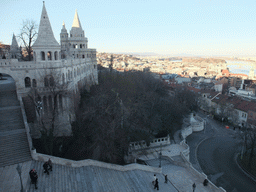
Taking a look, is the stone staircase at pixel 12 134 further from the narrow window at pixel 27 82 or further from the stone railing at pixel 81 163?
the narrow window at pixel 27 82

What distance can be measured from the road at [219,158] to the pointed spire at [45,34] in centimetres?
2075

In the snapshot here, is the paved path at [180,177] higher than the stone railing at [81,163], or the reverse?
the stone railing at [81,163]

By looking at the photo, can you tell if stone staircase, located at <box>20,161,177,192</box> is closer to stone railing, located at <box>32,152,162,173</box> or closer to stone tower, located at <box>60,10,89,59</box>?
stone railing, located at <box>32,152,162,173</box>

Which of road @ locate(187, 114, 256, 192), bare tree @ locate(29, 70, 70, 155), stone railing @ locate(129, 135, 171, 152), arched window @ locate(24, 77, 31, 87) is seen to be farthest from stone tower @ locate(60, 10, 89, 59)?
road @ locate(187, 114, 256, 192)

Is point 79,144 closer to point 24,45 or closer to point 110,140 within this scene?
point 110,140

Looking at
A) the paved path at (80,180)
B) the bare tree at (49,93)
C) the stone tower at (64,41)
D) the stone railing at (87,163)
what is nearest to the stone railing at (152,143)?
the stone railing at (87,163)

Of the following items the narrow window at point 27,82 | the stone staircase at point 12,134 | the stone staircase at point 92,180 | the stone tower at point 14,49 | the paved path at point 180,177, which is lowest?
the paved path at point 180,177

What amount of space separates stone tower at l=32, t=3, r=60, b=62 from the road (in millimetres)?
20006

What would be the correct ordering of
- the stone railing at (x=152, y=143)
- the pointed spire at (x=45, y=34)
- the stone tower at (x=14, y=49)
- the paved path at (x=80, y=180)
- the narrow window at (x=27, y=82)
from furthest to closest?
the stone tower at (x=14, y=49)
the stone railing at (x=152, y=143)
the narrow window at (x=27, y=82)
the pointed spire at (x=45, y=34)
the paved path at (x=80, y=180)

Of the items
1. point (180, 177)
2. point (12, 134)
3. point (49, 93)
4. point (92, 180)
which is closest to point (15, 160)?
point (12, 134)

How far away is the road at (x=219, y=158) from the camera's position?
19750 mm

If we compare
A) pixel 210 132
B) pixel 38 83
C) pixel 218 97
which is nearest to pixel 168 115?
pixel 210 132

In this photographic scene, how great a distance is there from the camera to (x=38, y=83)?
19.6 m

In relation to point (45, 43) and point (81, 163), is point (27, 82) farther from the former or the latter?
point (81, 163)
